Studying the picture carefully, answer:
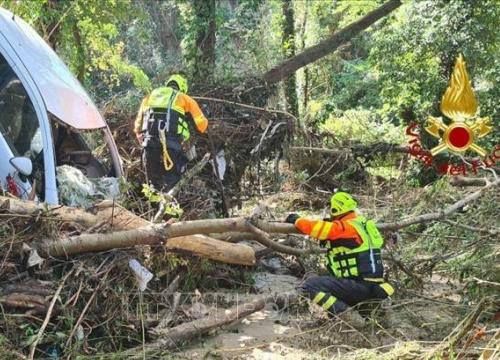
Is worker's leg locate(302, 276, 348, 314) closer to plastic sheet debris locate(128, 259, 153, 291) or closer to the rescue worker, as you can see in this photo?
plastic sheet debris locate(128, 259, 153, 291)

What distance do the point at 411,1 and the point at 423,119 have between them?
9.23ft

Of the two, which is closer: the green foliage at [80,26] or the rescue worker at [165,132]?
the rescue worker at [165,132]

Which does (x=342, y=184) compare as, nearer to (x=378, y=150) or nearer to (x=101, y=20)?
(x=378, y=150)

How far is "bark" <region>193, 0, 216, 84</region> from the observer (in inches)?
441

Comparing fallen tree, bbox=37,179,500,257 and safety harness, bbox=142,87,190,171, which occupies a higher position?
safety harness, bbox=142,87,190,171

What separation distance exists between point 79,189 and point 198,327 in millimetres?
1656

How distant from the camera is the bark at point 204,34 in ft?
36.8

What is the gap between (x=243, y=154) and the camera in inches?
316

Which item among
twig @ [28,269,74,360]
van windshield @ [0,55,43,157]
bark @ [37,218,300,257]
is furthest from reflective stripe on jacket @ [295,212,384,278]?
van windshield @ [0,55,43,157]

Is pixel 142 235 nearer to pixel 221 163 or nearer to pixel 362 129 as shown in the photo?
pixel 221 163

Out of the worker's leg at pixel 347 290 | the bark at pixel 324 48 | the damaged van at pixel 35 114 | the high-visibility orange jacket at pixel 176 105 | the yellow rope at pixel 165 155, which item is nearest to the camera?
the damaged van at pixel 35 114

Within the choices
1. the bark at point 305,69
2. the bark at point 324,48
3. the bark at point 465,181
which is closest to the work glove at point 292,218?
the bark at point 465,181

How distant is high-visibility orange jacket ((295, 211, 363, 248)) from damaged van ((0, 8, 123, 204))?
209cm

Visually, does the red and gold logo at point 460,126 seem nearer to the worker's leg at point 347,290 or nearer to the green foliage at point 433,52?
the worker's leg at point 347,290
